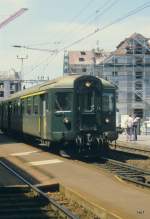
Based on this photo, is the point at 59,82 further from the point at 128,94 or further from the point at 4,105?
the point at 128,94

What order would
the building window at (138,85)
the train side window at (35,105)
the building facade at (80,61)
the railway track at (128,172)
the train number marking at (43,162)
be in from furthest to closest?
1. the building facade at (80,61)
2. the building window at (138,85)
3. the train side window at (35,105)
4. the train number marking at (43,162)
5. the railway track at (128,172)

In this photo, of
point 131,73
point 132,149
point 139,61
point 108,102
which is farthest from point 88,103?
point 139,61

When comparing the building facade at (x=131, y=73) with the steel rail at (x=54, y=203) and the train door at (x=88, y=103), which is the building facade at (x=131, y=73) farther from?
the steel rail at (x=54, y=203)

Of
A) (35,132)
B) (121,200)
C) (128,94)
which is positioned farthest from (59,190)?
(128,94)

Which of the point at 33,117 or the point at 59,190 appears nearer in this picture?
the point at 59,190

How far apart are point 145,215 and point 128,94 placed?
70989 millimetres

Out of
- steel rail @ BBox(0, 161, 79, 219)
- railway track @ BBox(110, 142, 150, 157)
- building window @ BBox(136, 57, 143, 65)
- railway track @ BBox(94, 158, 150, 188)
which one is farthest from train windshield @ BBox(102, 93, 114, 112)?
building window @ BBox(136, 57, 143, 65)

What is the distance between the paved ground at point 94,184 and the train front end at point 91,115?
1.30 meters

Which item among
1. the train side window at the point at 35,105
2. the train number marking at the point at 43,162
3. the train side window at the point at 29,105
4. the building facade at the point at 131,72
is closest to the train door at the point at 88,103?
the train number marking at the point at 43,162

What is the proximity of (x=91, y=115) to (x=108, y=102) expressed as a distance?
1.15m

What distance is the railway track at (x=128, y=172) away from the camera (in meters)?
16.2

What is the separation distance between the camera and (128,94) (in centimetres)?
8088

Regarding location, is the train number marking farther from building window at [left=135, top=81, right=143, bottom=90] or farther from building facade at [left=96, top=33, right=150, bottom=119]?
building window at [left=135, top=81, right=143, bottom=90]

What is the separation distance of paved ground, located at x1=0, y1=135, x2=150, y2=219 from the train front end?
130 cm
